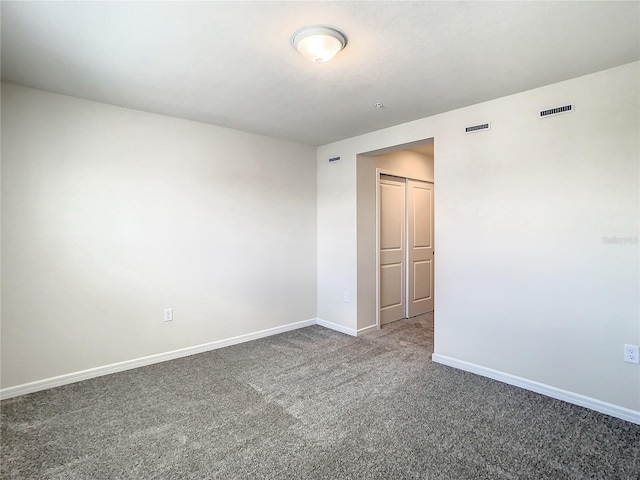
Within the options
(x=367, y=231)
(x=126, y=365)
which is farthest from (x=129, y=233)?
(x=367, y=231)

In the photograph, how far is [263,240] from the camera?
13.2ft

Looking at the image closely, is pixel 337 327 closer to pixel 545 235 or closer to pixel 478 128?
pixel 545 235

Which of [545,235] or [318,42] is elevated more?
[318,42]

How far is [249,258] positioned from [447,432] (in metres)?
2.64

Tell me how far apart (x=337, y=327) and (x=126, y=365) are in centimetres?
237

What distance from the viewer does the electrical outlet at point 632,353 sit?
222 cm

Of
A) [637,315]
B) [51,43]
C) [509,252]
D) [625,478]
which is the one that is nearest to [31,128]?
[51,43]

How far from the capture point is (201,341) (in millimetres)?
3539

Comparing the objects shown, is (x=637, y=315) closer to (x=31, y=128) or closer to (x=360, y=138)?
(x=360, y=138)

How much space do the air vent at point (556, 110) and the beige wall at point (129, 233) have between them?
272cm

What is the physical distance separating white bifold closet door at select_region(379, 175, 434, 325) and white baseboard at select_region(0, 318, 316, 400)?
150 cm

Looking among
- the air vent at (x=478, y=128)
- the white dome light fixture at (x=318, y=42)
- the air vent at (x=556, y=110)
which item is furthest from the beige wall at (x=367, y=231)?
the white dome light fixture at (x=318, y=42)

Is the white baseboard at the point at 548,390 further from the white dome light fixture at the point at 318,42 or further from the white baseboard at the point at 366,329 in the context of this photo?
the white dome light fixture at the point at 318,42

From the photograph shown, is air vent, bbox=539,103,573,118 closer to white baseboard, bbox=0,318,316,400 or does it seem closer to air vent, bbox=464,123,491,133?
air vent, bbox=464,123,491,133
